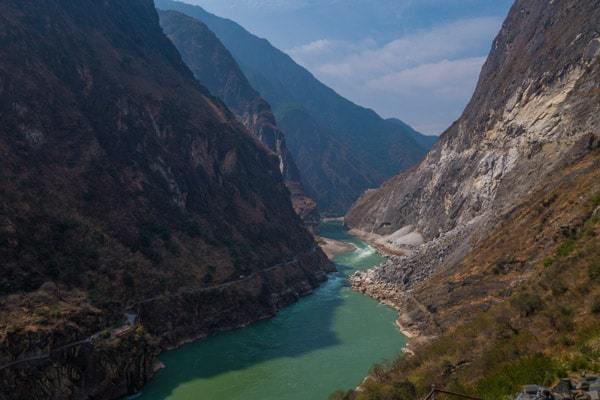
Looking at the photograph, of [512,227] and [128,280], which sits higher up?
[512,227]

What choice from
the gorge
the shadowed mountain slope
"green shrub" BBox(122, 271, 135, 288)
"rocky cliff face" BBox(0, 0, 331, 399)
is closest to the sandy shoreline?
the shadowed mountain slope

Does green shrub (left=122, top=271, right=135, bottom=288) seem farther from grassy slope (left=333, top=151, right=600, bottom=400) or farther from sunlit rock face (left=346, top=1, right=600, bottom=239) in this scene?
sunlit rock face (left=346, top=1, right=600, bottom=239)

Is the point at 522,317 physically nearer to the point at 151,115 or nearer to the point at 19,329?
the point at 19,329

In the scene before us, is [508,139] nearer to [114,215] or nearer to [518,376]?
[114,215]

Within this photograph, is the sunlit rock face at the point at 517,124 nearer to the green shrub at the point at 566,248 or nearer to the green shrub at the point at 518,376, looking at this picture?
the green shrub at the point at 566,248

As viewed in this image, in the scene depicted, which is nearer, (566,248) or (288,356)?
(566,248)

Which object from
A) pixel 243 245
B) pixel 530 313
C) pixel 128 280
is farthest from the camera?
pixel 243 245

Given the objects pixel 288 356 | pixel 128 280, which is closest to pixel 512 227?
pixel 288 356

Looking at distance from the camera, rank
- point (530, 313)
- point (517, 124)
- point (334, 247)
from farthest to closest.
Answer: point (334, 247) → point (517, 124) → point (530, 313)

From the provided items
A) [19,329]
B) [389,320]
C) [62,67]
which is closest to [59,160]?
[62,67]
